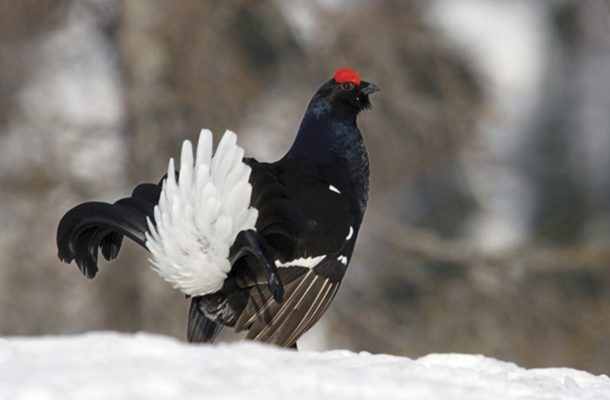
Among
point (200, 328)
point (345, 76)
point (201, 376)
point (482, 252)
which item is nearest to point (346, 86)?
point (345, 76)

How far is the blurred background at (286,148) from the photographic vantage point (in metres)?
5.99

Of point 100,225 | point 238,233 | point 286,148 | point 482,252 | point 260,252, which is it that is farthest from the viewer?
point 482,252

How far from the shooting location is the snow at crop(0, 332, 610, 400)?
1023mm

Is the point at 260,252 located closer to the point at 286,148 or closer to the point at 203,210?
the point at 203,210

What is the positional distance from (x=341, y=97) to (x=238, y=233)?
0.84m

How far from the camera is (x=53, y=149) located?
237 inches

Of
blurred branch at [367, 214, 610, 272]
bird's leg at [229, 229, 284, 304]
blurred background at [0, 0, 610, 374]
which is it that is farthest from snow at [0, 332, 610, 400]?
blurred branch at [367, 214, 610, 272]

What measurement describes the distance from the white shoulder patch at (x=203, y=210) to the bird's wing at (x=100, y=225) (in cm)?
6

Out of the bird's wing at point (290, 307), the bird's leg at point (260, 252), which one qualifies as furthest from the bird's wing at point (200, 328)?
the bird's leg at point (260, 252)

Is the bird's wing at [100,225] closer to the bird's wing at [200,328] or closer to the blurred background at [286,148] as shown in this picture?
the bird's wing at [200,328]

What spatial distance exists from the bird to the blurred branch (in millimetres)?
3788

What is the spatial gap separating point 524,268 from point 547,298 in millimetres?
337

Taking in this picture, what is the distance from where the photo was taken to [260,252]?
1958 millimetres

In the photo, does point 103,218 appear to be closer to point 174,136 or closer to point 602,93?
point 174,136
